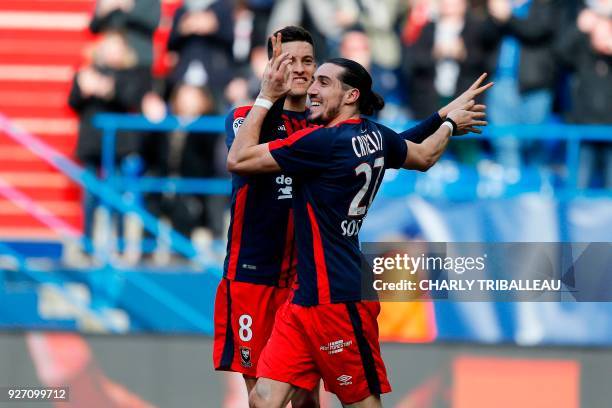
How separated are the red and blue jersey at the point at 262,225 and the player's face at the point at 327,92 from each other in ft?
1.27

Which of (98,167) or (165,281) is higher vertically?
(98,167)

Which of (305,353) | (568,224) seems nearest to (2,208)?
(568,224)

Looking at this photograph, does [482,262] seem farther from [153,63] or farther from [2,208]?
[2,208]

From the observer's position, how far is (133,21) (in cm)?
1301

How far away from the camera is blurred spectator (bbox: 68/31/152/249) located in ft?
A: 40.6

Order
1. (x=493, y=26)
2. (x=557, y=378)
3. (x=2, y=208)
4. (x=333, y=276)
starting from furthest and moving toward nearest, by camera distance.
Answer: (x=2, y=208)
(x=493, y=26)
(x=557, y=378)
(x=333, y=276)

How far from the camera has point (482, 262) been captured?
7906 mm

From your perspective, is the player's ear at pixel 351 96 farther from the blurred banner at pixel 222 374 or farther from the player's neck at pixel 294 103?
the blurred banner at pixel 222 374

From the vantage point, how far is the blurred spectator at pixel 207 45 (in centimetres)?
1238

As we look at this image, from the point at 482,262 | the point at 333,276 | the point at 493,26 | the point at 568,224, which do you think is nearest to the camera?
the point at 333,276

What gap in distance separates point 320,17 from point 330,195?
21.6 ft

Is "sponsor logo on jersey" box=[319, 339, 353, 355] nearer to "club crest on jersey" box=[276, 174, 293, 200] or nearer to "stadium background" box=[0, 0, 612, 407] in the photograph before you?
"club crest on jersey" box=[276, 174, 293, 200]

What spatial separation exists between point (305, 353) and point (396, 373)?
10.4ft

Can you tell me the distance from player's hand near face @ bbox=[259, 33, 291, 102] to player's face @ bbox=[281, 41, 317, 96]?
0.29 metres
